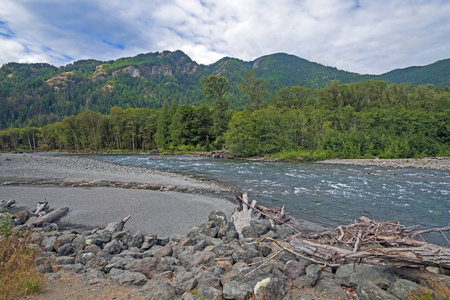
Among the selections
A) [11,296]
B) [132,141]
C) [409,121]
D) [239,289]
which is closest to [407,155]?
[409,121]

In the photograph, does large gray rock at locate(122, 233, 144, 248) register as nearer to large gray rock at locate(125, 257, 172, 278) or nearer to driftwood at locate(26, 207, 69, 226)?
large gray rock at locate(125, 257, 172, 278)

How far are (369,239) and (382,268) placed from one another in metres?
0.92

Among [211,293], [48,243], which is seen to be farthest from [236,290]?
[48,243]

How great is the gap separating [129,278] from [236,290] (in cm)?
220

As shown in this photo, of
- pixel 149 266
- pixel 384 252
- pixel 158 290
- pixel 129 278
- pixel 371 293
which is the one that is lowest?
pixel 149 266

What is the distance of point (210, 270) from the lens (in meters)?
4.51

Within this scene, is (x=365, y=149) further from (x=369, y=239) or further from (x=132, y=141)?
(x=132, y=141)

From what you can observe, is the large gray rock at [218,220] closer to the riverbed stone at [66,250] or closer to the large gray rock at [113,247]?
the large gray rock at [113,247]

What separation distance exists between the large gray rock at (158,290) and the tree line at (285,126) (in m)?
33.7

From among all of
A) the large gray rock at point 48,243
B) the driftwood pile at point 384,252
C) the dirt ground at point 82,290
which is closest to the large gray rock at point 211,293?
the dirt ground at point 82,290

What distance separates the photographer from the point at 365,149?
36.2 meters

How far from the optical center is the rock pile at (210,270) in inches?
139

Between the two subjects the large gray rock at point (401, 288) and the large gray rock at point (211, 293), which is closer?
the large gray rock at point (401, 288)

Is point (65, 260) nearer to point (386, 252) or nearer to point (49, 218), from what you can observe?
point (49, 218)
